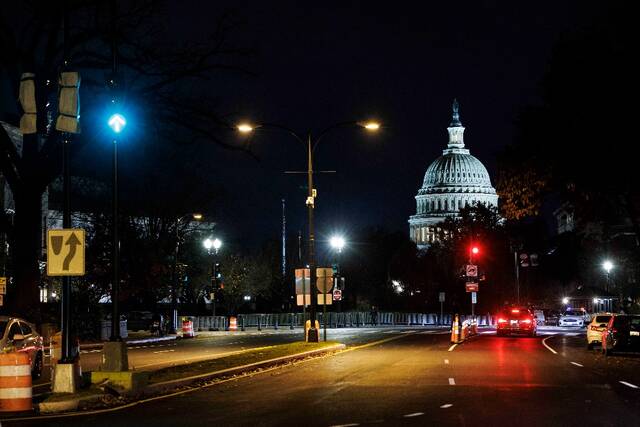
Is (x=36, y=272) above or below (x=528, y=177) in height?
below

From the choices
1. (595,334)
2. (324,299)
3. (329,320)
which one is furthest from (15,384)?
(329,320)

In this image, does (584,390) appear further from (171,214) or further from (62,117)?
(171,214)

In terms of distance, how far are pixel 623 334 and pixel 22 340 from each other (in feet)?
67.4

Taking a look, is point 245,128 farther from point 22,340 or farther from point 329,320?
point 329,320

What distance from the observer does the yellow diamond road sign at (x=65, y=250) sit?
19.0 metres

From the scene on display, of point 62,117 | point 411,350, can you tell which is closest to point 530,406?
point 62,117

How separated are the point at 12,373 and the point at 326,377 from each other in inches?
360

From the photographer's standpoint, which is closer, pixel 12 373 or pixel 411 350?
pixel 12 373

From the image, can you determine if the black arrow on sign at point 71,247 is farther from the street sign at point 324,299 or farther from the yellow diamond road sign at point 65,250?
the street sign at point 324,299

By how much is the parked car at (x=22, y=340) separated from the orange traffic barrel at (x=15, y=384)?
558cm

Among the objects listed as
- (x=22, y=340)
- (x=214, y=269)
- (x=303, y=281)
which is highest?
(x=214, y=269)

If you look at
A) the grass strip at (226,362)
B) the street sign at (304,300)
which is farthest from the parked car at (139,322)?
the grass strip at (226,362)

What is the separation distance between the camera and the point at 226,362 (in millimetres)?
28328

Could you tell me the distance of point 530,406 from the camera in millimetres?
18016
